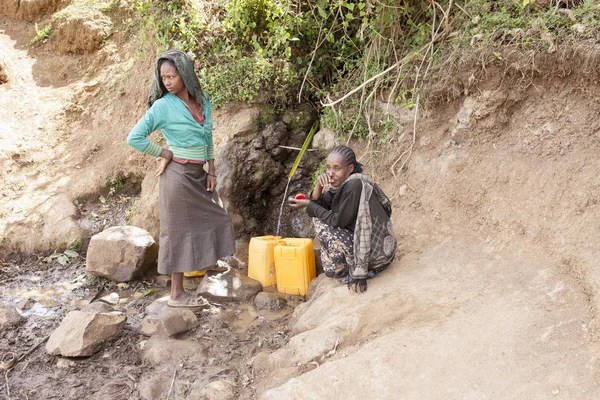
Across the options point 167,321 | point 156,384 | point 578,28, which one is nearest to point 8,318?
point 167,321

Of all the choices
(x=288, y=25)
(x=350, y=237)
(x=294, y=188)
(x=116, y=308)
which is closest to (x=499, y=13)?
(x=288, y=25)

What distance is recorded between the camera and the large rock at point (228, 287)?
442 centimetres

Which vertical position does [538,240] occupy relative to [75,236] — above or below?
above

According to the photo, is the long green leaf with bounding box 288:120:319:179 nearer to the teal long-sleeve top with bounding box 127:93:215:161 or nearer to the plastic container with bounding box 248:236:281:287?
the plastic container with bounding box 248:236:281:287

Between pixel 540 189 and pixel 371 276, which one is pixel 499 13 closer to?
pixel 540 189

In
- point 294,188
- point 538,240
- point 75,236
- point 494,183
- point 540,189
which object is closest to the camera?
point 538,240

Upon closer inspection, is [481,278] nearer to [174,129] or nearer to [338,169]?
[338,169]

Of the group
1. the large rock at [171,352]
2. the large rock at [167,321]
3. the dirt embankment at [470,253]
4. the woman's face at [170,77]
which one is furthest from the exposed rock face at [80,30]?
the large rock at [171,352]

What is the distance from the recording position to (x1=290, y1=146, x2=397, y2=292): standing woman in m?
3.62

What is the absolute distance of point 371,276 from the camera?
3.79 metres

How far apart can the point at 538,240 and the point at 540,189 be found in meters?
0.45

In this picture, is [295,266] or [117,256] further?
[117,256]

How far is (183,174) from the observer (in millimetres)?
4000

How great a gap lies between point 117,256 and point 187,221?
1.04 metres
